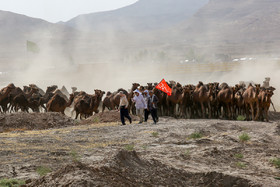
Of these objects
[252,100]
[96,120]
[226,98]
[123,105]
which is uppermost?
[226,98]

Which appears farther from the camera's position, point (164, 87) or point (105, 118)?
point (164, 87)

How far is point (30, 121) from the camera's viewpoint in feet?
68.8

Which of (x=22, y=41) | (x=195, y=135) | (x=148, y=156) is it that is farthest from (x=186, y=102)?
(x=22, y=41)

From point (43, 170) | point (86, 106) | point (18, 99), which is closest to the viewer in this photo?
point (43, 170)

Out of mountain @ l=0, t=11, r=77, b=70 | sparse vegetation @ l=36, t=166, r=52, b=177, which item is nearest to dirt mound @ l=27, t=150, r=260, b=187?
sparse vegetation @ l=36, t=166, r=52, b=177

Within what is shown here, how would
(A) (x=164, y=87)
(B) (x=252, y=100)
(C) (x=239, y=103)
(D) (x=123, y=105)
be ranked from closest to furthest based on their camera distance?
(D) (x=123, y=105) → (B) (x=252, y=100) → (A) (x=164, y=87) → (C) (x=239, y=103)

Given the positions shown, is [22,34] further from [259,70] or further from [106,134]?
[106,134]

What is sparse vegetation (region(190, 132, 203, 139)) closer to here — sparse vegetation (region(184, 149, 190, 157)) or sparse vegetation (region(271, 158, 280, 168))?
sparse vegetation (region(184, 149, 190, 157))

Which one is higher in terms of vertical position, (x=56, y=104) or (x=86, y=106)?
(x=56, y=104)

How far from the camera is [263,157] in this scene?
38.7ft

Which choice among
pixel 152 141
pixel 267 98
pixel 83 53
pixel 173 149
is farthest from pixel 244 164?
pixel 83 53

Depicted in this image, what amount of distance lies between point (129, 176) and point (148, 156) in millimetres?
3022

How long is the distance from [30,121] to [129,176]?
44.2ft

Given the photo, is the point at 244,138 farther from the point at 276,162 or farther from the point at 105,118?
the point at 105,118
